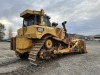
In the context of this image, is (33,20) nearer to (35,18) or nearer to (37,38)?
(35,18)

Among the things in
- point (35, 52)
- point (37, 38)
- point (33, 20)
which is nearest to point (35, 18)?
point (33, 20)

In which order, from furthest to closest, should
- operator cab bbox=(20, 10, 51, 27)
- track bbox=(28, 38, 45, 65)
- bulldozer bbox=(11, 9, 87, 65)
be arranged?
operator cab bbox=(20, 10, 51, 27) → bulldozer bbox=(11, 9, 87, 65) → track bbox=(28, 38, 45, 65)

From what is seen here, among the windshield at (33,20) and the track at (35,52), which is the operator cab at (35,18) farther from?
the track at (35,52)

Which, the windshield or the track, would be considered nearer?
the track

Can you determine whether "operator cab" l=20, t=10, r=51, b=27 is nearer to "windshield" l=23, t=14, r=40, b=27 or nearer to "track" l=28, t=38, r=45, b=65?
Result: "windshield" l=23, t=14, r=40, b=27

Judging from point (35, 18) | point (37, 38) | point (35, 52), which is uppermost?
point (35, 18)

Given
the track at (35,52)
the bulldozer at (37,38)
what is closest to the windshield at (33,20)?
the bulldozer at (37,38)

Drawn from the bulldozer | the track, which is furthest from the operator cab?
the track

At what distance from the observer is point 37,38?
9.17 m

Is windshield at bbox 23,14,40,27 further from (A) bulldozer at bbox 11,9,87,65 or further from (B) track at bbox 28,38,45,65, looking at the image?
(B) track at bbox 28,38,45,65

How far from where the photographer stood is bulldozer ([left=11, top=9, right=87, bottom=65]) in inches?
354

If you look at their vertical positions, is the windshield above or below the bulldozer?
above

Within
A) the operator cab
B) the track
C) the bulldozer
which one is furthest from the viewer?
the operator cab

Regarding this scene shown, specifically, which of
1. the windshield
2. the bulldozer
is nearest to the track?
the bulldozer
